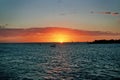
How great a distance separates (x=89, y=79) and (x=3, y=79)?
11.6 meters

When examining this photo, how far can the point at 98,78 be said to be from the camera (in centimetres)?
2942

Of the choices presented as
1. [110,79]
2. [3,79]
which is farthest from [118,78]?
[3,79]

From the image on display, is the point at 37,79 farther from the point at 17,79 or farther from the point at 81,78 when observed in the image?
the point at 81,78

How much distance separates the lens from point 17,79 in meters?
29.0

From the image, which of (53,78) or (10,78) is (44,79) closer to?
(53,78)

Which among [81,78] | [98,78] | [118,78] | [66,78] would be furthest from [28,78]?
[118,78]

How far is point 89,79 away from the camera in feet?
94.8

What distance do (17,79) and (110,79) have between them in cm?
1257

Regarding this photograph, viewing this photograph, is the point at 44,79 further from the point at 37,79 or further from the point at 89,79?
the point at 89,79

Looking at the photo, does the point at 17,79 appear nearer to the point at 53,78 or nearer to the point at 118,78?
the point at 53,78

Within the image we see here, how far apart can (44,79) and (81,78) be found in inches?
203

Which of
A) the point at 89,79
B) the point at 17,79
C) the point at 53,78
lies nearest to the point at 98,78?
the point at 89,79

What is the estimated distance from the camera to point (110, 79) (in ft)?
93.6

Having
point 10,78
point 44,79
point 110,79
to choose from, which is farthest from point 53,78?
point 110,79
